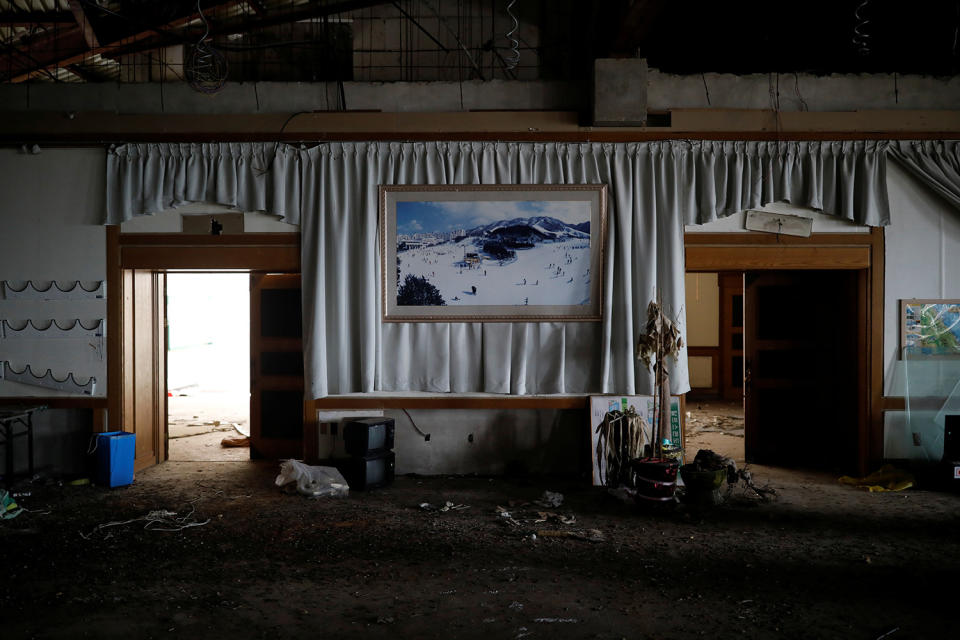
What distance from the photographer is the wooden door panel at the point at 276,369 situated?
6711 millimetres

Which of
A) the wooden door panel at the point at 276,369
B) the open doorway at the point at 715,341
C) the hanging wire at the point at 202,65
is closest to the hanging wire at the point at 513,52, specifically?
the hanging wire at the point at 202,65

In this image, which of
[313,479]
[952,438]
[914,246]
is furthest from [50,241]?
[952,438]

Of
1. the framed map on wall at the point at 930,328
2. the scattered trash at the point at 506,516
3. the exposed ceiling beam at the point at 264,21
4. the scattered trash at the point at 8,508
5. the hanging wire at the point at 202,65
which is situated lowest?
the scattered trash at the point at 506,516

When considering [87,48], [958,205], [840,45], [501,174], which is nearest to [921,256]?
[958,205]

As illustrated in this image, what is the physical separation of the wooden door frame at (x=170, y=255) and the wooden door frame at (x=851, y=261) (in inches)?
154

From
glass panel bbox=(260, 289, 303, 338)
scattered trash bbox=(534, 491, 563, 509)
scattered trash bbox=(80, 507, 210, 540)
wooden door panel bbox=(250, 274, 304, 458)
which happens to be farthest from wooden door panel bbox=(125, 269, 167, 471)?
scattered trash bbox=(534, 491, 563, 509)

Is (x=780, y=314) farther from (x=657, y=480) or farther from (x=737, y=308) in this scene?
(x=737, y=308)

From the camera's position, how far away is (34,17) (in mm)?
6191

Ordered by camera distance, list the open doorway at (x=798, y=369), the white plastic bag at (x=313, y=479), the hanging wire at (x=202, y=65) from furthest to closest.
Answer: the open doorway at (x=798, y=369), the white plastic bag at (x=313, y=479), the hanging wire at (x=202, y=65)

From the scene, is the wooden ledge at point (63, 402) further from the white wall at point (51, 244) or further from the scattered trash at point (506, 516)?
the scattered trash at point (506, 516)

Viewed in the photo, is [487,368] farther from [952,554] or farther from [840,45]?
[840,45]

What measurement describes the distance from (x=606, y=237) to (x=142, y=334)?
469 centimetres

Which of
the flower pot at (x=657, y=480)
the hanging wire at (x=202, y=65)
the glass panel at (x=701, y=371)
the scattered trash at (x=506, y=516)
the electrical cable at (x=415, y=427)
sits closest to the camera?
the scattered trash at (x=506, y=516)

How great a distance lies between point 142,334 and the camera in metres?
6.44
